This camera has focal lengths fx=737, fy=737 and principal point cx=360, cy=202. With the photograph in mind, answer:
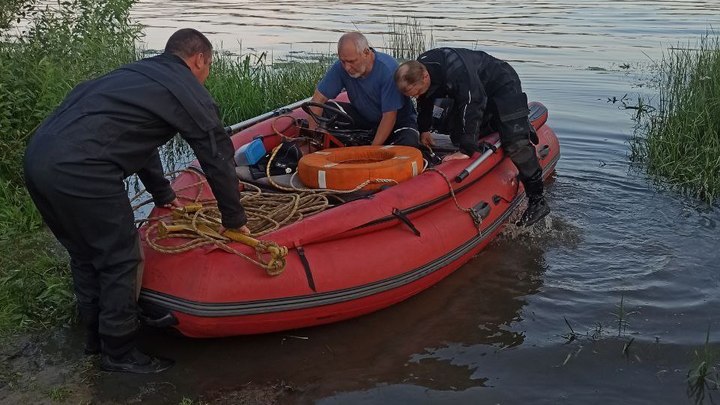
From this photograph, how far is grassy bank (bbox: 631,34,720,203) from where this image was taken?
5812 millimetres

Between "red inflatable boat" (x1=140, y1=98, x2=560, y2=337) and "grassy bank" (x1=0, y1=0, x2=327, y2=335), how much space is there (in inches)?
27.1

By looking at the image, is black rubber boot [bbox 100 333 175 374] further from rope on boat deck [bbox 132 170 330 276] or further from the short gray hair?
the short gray hair

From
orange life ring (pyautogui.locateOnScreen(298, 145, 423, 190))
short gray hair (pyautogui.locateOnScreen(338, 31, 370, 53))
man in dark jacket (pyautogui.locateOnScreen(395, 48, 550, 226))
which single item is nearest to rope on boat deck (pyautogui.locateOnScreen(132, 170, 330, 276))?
orange life ring (pyautogui.locateOnScreen(298, 145, 423, 190))

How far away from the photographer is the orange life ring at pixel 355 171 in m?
4.30

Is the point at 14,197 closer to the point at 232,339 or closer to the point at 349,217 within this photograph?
the point at 232,339

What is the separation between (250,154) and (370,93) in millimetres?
978

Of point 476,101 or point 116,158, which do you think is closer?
point 116,158

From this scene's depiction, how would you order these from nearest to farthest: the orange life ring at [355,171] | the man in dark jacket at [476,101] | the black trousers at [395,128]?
1. the orange life ring at [355,171]
2. the man in dark jacket at [476,101]
3. the black trousers at [395,128]

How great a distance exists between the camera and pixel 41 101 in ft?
17.2

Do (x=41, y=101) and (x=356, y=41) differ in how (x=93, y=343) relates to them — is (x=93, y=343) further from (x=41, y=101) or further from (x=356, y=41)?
(x=356, y=41)

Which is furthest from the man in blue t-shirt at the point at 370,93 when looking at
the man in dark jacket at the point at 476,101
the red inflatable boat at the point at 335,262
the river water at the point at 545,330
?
the river water at the point at 545,330

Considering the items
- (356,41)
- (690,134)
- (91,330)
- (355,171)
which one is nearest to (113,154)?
(91,330)

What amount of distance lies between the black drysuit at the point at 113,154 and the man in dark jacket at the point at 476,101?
5.86 ft

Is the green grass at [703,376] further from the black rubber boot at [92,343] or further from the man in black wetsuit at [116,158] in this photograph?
the black rubber boot at [92,343]
